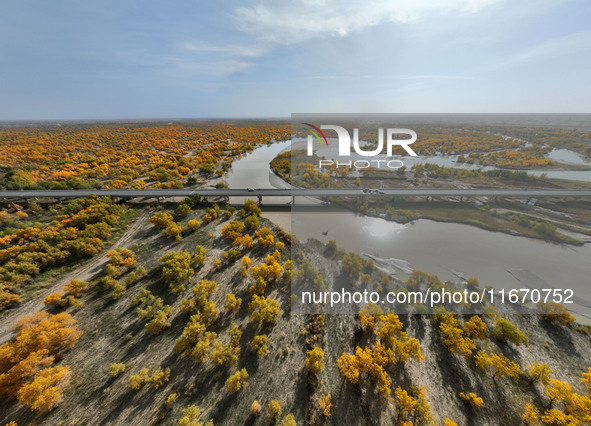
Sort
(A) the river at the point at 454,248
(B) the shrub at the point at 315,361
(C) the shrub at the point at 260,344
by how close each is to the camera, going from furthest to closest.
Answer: (A) the river at the point at 454,248 < (C) the shrub at the point at 260,344 < (B) the shrub at the point at 315,361

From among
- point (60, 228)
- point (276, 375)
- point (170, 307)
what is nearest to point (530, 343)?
point (276, 375)

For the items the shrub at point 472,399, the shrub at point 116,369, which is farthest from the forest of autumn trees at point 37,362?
the shrub at point 472,399

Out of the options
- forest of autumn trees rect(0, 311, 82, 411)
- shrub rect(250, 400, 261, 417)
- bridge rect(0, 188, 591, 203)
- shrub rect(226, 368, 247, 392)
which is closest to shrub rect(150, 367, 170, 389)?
shrub rect(226, 368, 247, 392)

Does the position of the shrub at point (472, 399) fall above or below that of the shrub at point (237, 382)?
below

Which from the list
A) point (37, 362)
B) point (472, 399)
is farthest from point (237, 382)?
point (472, 399)

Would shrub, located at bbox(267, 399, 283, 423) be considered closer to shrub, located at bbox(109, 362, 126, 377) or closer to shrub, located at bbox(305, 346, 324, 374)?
shrub, located at bbox(305, 346, 324, 374)

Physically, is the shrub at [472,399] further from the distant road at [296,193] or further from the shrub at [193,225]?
the shrub at [193,225]

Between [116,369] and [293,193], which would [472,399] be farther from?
[293,193]

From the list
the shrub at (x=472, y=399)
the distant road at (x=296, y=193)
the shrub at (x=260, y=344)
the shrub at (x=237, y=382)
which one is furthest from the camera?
the distant road at (x=296, y=193)
